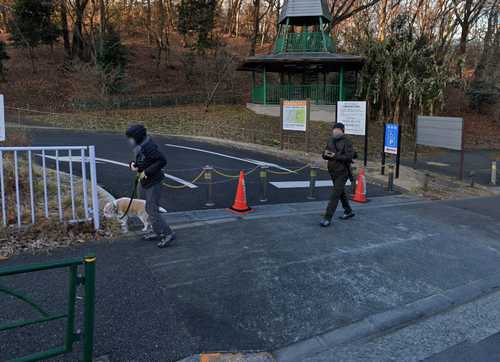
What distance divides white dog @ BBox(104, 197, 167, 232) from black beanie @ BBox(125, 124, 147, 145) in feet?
3.98

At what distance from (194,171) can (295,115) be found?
6149 millimetres

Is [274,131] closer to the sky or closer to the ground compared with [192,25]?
closer to the ground

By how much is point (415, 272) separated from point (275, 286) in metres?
2.03

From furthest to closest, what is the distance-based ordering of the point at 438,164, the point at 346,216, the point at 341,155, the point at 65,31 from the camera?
the point at 65,31 < the point at 438,164 < the point at 346,216 < the point at 341,155

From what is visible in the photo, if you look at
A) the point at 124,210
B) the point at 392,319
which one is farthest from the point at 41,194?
the point at 392,319

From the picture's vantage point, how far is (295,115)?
15898mm

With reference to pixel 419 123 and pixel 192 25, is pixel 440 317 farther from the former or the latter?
pixel 192 25

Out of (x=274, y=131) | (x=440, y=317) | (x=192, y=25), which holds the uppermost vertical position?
(x=192, y=25)

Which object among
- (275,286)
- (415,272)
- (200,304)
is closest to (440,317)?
(415,272)

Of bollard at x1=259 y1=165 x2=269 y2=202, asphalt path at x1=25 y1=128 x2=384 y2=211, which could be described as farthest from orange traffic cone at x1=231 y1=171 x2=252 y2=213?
bollard at x1=259 y1=165 x2=269 y2=202

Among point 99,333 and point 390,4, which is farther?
point 390,4

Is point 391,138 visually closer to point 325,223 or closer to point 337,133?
point 337,133

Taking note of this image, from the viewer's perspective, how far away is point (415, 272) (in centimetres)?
523

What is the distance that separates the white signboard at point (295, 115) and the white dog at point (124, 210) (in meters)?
10.5
